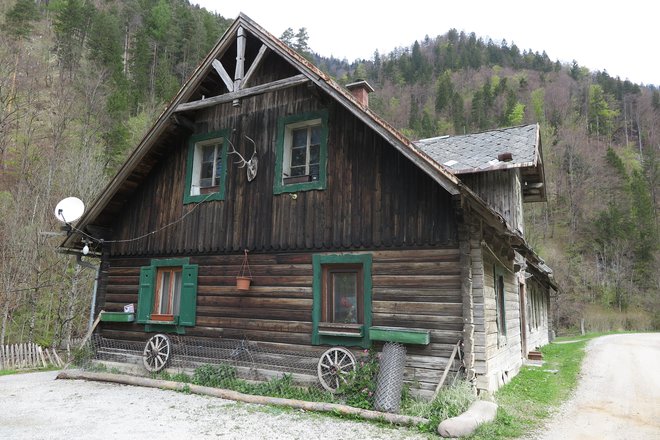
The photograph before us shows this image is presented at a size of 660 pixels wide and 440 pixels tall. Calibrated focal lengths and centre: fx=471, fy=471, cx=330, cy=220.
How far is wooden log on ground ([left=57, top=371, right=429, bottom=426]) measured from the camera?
7.38 m

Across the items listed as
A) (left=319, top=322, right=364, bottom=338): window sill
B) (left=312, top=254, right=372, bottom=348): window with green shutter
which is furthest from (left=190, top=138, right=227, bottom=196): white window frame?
(left=319, top=322, right=364, bottom=338): window sill

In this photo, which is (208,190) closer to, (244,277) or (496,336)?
(244,277)

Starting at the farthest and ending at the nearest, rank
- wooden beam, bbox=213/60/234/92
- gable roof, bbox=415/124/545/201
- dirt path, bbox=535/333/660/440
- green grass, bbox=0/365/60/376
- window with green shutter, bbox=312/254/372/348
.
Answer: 1. green grass, bbox=0/365/60/376
2. gable roof, bbox=415/124/545/201
3. wooden beam, bbox=213/60/234/92
4. window with green shutter, bbox=312/254/372/348
5. dirt path, bbox=535/333/660/440

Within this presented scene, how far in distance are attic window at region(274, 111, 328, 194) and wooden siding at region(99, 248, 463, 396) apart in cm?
160

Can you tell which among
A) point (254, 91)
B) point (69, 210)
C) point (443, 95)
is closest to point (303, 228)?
point (254, 91)

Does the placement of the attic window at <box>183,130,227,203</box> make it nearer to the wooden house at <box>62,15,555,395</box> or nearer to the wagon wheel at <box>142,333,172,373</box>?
the wooden house at <box>62,15,555,395</box>

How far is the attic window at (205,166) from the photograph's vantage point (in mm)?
11477

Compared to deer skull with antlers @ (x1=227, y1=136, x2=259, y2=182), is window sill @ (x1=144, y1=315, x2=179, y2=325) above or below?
below

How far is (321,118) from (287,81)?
1.15 m

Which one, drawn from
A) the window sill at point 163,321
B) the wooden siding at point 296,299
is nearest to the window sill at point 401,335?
the wooden siding at point 296,299

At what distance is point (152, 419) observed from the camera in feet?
25.3

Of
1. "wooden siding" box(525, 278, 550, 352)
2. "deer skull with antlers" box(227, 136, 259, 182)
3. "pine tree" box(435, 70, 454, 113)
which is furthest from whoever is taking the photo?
"pine tree" box(435, 70, 454, 113)

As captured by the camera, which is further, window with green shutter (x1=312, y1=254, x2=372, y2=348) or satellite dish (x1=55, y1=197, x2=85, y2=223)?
satellite dish (x1=55, y1=197, x2=85, y2=223)

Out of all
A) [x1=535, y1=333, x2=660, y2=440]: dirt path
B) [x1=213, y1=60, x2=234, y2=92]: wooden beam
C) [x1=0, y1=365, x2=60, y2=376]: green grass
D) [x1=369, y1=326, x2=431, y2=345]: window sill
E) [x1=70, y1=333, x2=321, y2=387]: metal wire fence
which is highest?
[x1=213, y1=60, x2=234, y2=92]: wooden beam
